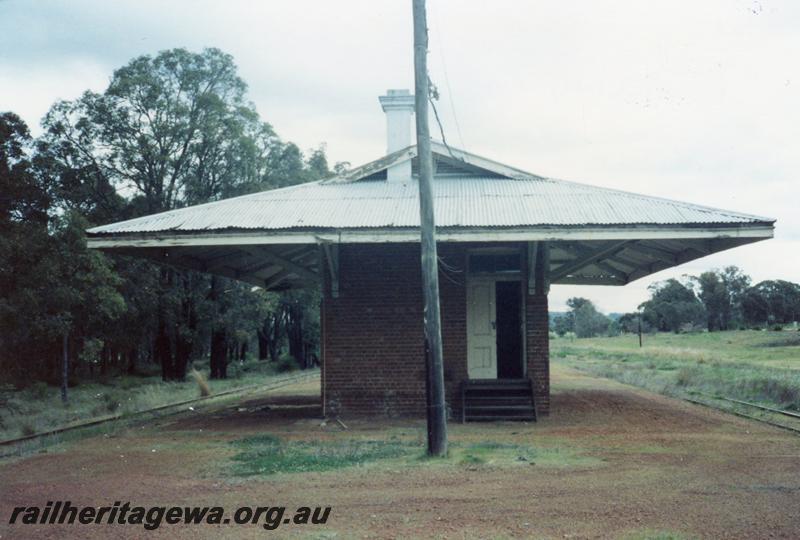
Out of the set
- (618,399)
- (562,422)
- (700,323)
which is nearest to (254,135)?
(618,399)

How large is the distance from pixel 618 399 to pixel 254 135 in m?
22.9

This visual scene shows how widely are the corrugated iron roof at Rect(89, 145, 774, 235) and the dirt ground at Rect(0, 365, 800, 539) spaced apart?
3.42 m

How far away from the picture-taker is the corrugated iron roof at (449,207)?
1198 centimetres

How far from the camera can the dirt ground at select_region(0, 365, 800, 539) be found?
5.79m

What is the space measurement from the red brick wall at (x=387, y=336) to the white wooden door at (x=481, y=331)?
61cm

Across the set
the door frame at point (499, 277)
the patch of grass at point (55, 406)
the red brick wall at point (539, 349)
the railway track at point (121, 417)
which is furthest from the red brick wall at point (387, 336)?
the patch of grass at point (55, 406)

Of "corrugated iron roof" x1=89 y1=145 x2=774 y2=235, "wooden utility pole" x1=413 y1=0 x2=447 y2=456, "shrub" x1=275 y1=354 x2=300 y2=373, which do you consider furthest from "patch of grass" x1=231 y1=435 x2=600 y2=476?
"shrub" x1=275 y1=354 x2=300 y2=373

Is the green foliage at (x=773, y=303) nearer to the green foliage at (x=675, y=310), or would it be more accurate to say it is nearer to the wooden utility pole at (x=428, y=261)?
the green foliage at (x=675, y=310)

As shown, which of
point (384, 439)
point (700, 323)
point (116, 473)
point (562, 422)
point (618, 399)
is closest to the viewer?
point (116, 473)

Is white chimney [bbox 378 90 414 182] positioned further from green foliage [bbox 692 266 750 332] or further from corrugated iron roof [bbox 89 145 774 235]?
green foliage [bbox 692 266 750 332]

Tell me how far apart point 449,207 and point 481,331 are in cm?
261

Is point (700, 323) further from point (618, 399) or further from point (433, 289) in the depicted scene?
point (433, 289)

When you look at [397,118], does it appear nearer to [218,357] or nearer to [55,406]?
[55,406]

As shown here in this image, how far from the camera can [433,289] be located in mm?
9094
